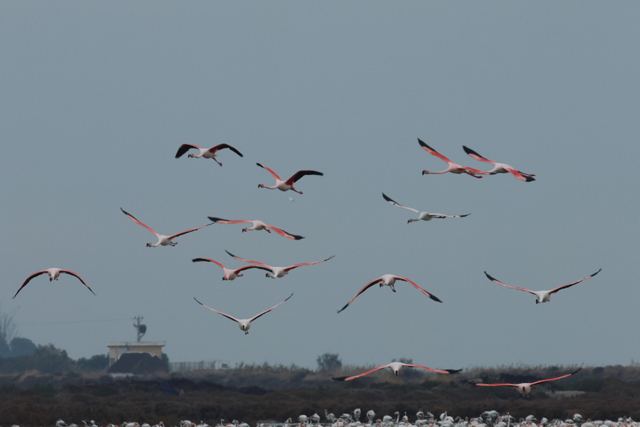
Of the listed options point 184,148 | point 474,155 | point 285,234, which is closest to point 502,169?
point 474,155

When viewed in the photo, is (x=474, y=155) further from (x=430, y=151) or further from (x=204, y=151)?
(x=204, y=151)

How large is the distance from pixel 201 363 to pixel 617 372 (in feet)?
153

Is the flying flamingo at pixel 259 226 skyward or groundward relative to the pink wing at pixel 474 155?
groundward

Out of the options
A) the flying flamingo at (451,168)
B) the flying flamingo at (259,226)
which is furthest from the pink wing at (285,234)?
the flying flamingo at (451,168)

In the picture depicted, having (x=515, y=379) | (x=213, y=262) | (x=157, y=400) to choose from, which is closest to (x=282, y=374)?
(x=515, y=379)

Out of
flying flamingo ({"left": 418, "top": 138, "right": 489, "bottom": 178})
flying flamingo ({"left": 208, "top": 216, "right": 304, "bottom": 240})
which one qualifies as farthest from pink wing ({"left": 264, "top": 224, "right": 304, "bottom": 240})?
flying flamingo ({"left": 418, "top": 138, "right": 489, "bottom": 178})

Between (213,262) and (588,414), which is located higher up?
(213,262)

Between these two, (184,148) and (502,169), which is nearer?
(502,169)

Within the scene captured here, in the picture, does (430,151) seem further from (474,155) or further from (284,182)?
(284,182)

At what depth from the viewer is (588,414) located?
43031 mm

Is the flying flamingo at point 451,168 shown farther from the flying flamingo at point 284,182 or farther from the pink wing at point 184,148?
the pink wing at point 184,148

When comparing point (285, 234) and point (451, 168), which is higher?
point (451, 168)

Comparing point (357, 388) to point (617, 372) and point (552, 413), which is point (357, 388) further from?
point (617, 372)

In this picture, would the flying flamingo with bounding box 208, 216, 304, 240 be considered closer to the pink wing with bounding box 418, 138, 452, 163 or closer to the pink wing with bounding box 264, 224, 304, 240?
the pink wing with bounding box 264, 224, 304, 240
